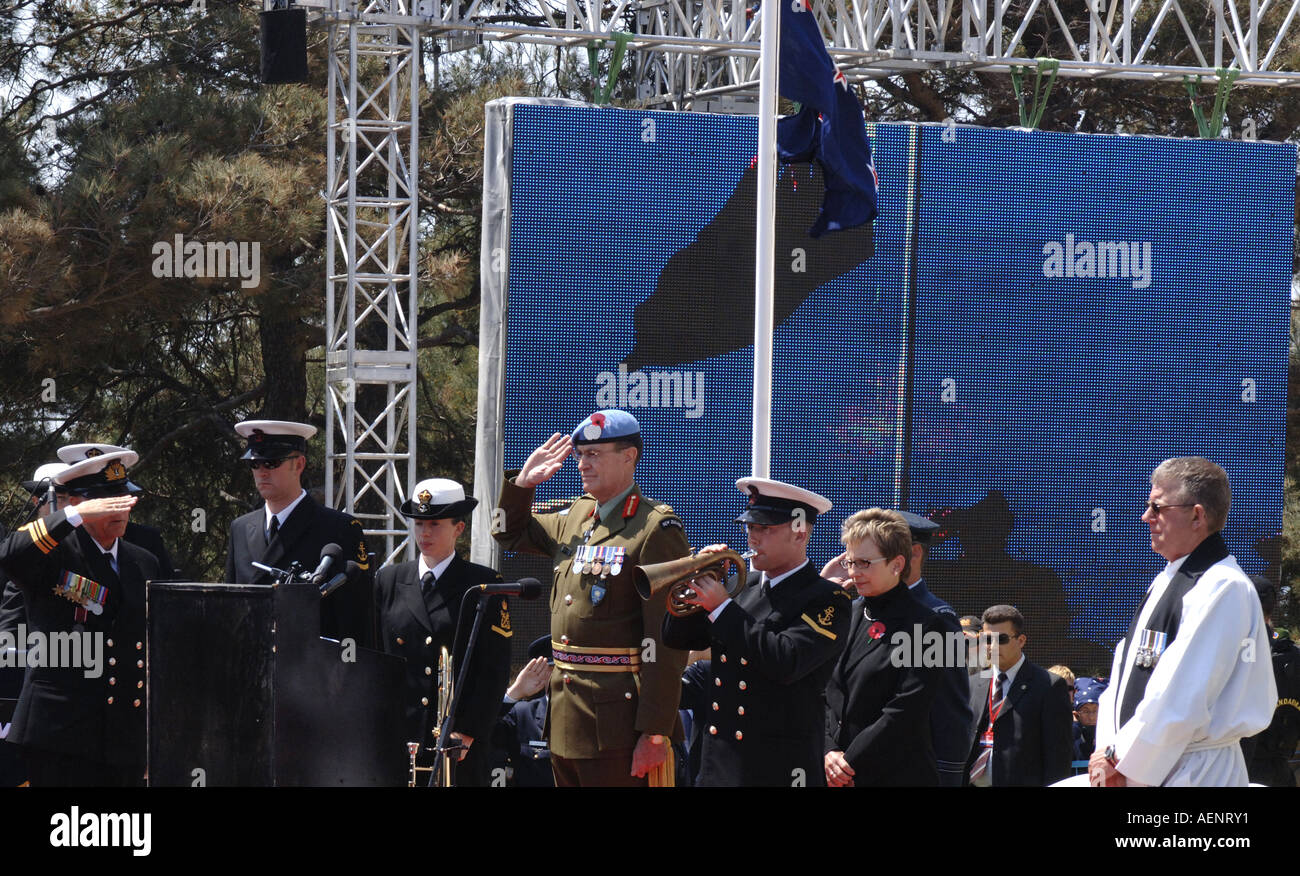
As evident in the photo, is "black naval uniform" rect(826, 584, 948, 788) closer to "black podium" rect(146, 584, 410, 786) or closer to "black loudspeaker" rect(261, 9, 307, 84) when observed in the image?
"black podium" rect(146, 584, 410, 786)

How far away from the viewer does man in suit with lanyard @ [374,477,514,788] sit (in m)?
4.98

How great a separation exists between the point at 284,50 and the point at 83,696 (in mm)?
6553

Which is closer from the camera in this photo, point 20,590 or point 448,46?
point 20,590

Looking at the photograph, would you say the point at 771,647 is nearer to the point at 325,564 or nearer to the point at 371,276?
the point at 325,564

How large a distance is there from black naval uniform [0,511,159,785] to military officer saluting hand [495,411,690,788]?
4.10ft

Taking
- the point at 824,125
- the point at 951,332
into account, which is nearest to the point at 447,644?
the point at 824,125

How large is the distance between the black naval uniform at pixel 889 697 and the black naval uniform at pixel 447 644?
104 cm

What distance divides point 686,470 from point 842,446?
94cm

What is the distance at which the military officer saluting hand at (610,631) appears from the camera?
4.87 m

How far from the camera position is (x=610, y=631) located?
16.3ft

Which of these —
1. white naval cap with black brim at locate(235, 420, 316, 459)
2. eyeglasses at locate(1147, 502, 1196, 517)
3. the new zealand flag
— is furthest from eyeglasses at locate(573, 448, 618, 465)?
the new zealand flag

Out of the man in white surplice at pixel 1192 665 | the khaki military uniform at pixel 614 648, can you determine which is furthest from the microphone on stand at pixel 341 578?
the man in white surplice at pixel 1192 665
